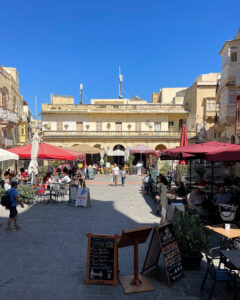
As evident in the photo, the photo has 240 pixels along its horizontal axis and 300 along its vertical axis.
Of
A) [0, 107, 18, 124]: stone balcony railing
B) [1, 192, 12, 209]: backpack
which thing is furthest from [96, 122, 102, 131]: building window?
[1, 192, 12, 209]: backpack

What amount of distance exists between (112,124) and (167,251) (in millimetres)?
28097

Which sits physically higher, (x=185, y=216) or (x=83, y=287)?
(x=185, y=216)

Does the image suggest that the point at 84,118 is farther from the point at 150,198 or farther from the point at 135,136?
the point at 150,198

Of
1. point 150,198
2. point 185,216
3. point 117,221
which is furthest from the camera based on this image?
point 150,198

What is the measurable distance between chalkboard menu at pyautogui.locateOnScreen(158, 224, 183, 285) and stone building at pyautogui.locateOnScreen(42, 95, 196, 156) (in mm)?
26445

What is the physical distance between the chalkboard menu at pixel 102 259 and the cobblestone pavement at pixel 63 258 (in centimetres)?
14

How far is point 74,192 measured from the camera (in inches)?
414

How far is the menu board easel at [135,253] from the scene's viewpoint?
3953 mm

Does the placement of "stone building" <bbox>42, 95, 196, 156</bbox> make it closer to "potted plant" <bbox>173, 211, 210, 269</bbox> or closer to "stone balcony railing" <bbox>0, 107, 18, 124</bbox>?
"stone balcony railing" <bbox>0, 107, 18, 124</bbox>

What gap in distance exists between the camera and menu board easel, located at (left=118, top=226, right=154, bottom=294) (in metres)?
3.95

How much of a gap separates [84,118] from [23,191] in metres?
22.5

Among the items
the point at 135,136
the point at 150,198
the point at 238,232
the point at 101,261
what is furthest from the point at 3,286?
the point at 135,136

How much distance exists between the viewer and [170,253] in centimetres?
433

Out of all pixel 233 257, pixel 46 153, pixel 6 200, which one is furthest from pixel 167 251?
pixel 46 153
